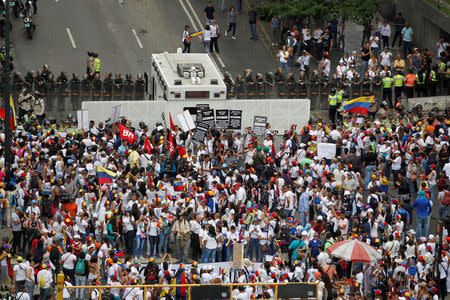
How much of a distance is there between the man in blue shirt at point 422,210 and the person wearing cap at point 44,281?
422 inches

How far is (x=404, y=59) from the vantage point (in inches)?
1864

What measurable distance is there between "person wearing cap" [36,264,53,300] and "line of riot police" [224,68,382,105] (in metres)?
15.6

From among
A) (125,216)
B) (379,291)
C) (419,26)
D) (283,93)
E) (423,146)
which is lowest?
(379,291)

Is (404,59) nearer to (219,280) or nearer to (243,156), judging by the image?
(243,156)

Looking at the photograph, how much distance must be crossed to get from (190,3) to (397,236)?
72.5 ft

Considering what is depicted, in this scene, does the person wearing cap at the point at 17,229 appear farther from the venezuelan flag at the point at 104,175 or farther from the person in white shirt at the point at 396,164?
the person in white shirt at the point at 396,164

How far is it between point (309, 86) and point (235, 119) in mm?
4851

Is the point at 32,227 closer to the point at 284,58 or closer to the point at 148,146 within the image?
Result: the point at 148,146

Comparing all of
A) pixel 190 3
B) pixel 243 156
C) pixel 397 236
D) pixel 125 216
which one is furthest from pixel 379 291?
pixel 190 3

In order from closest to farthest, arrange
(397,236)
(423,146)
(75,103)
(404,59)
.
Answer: (397,236) → (423,146) → (75,103) → (404,59)

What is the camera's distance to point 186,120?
37469mm

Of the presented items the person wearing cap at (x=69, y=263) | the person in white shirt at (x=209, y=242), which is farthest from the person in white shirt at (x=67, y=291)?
the person in white shirt at (x=209, y=242)

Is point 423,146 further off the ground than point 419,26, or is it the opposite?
point 419,26

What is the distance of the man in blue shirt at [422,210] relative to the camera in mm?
33188
